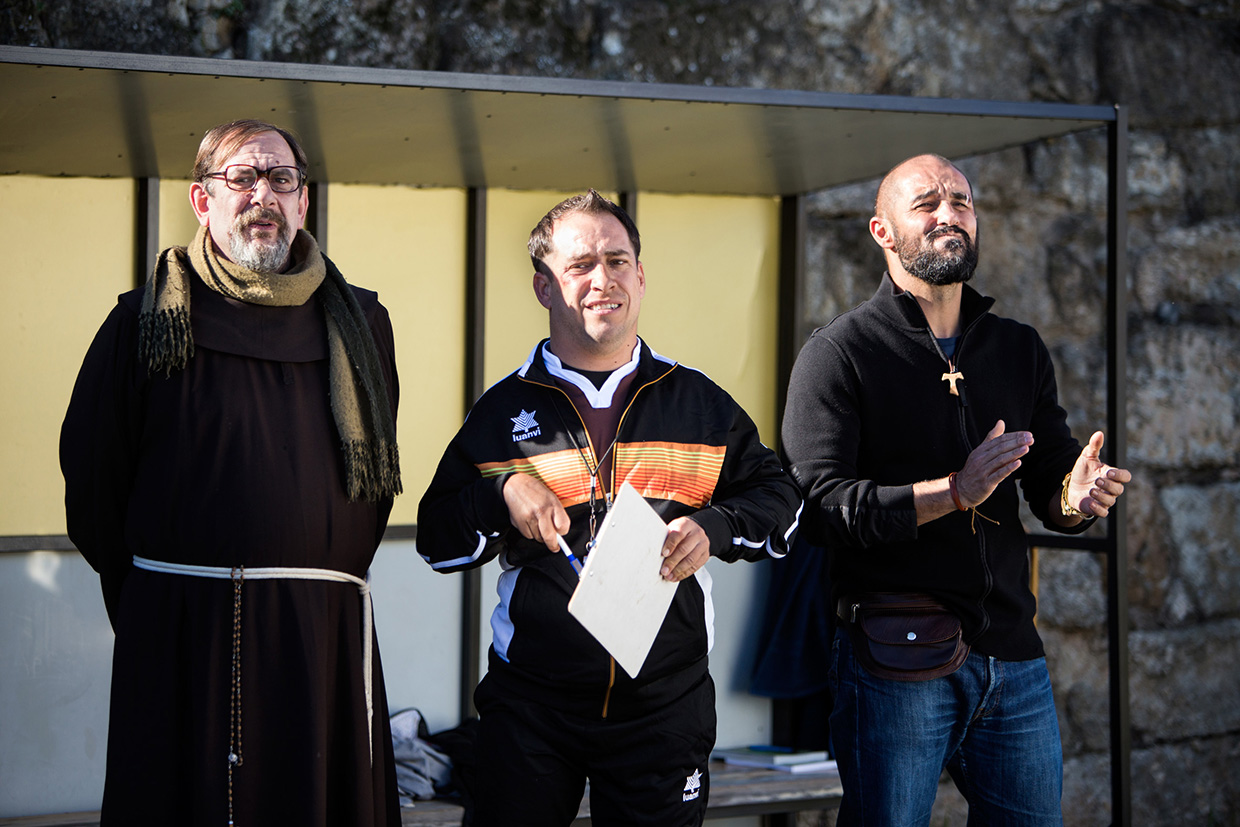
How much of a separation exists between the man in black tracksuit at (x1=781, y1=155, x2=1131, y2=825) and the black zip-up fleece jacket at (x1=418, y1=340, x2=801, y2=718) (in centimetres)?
23

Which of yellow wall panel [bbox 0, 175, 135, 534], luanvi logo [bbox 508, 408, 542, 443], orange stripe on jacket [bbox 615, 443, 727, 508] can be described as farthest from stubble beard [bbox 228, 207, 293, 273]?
yellow wall panel [bbox 0, 175, 135, 534]

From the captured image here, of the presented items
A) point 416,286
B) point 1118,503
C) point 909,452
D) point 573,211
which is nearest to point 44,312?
point 416,286

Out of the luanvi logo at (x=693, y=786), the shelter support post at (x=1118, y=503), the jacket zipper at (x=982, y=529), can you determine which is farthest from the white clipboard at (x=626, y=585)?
the shelter support post at (x=1118, y=503)

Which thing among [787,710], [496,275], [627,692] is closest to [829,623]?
[787,710]

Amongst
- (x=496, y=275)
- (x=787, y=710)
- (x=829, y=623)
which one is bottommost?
(x=787, y=710)

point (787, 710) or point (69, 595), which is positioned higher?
point (69, 595)

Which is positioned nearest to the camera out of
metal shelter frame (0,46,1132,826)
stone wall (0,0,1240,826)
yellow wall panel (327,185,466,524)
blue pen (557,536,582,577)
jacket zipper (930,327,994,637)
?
blue pen (557,536,582,577)

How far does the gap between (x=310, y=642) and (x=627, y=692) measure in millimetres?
631

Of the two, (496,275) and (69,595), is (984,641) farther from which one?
(69,595)

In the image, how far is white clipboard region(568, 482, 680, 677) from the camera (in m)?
2.07

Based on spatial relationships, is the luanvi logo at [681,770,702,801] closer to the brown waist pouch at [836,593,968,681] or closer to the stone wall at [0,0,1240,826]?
the brown waist pouch at [836,593,968,681]

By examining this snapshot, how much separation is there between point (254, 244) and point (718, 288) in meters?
2.45

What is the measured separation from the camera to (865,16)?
4953mm

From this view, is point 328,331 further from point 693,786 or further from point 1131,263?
point 1131,263
